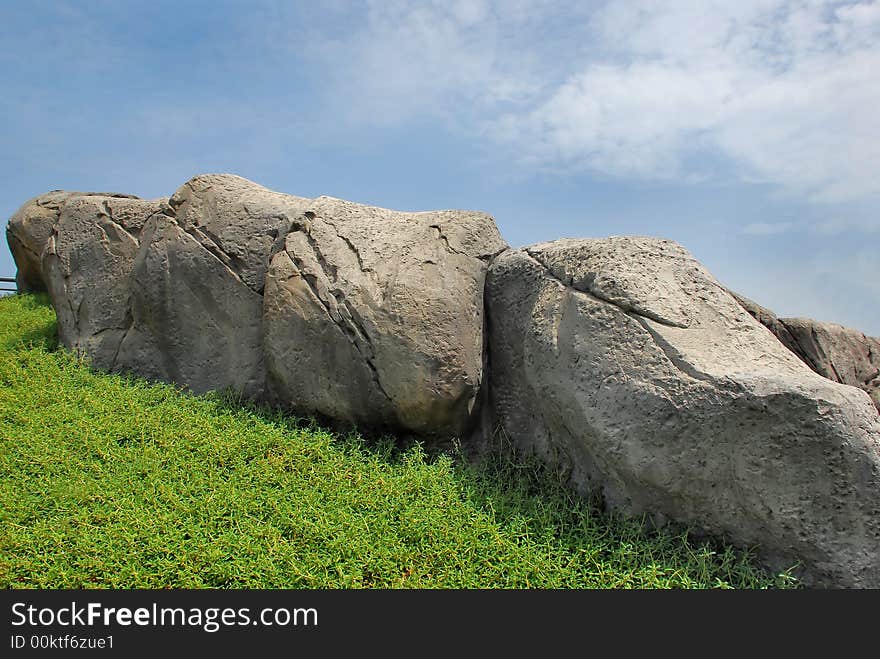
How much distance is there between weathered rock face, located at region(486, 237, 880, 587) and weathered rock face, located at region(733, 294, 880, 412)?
3072 millimetres

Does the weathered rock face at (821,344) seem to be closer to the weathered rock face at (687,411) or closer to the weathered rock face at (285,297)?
the weathered rock face at (687,411)

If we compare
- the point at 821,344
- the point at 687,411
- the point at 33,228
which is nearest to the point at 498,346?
the point at 687,411

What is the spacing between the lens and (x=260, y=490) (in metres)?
4.63

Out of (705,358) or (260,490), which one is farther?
(260,490)

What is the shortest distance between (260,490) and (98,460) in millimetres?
1338

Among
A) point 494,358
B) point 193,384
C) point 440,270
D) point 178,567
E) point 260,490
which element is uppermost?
point 440,270

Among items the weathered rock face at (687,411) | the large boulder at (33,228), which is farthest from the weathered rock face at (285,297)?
the large boulder at (33,228)

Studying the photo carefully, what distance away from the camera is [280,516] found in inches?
170

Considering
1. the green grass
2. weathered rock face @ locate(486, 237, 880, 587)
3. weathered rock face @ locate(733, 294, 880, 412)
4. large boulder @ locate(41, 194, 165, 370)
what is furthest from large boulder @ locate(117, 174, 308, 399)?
weathered rock face @ locate(733, 294, 880, 412)

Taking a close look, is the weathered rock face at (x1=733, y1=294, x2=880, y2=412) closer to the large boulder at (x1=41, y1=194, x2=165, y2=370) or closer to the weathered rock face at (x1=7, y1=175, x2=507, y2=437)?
the weathered rock face at (x1=7, y1=175, x2=507, y2=437)

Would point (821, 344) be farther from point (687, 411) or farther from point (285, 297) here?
point (285, 297)

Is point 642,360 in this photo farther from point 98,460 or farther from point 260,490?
point 98,460

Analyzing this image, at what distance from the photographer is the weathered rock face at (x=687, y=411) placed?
3.81 m

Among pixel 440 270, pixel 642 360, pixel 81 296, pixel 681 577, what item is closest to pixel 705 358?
pixel 642 360
